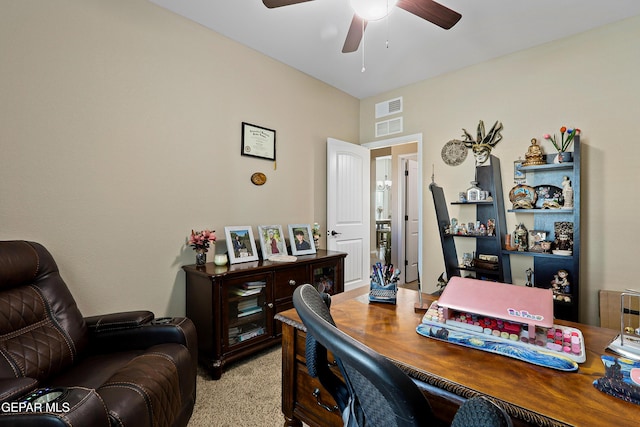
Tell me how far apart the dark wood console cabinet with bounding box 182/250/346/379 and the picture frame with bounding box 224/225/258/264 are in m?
0.11

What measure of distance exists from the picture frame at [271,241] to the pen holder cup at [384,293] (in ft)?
5.24

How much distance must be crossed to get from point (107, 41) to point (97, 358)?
213cm

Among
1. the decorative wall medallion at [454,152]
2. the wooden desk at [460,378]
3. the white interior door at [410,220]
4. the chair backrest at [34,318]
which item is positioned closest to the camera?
the wooden desk at [460,378]

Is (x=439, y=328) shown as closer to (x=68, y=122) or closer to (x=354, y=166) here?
(x=68, y=122)

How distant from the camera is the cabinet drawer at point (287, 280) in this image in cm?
265

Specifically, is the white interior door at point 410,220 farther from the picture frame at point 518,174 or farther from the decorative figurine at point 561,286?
the decorative figurine at point 561,286

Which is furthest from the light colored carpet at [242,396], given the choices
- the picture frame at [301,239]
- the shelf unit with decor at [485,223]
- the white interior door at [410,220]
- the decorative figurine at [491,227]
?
the white interior door at [410,220]

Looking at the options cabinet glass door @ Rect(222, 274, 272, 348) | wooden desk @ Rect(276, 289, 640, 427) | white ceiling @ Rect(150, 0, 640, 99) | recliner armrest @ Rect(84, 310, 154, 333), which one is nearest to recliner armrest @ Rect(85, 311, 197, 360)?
recliner armrest @ Rect(84, 310, 154, 333)

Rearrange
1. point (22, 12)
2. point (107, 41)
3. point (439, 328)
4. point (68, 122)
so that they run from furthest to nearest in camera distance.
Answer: point (107, 41), point (68, 122), point (22, 12), point (439, 328)

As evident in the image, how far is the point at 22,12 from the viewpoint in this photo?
185 cm

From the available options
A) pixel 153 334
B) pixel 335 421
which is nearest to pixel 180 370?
pixel 153 334

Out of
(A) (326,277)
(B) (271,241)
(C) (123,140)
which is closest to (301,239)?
(B) (271,241)

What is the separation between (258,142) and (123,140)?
1.23 meters

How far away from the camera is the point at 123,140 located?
7.35 ft
